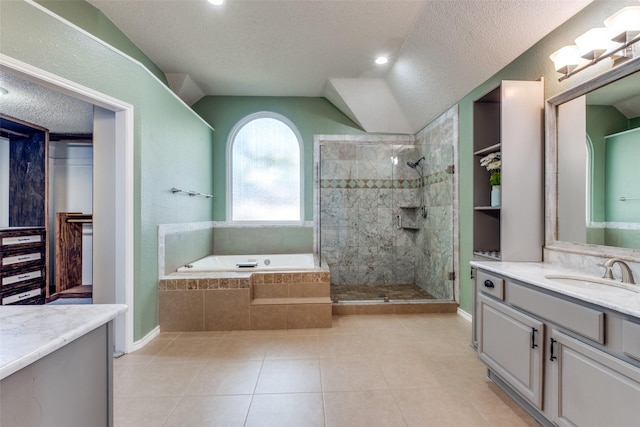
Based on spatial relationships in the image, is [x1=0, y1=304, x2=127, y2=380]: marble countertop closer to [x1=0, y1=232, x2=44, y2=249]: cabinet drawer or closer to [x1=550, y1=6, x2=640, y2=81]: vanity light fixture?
[x1=550, y1=6, x2=640, y2=81]: vanity light fixture

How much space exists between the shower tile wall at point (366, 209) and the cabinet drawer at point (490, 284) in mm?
2055

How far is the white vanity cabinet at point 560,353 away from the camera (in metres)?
1.02

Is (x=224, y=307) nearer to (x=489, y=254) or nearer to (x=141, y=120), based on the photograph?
(x=141, y=120)

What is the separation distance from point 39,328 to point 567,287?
202 centimetres

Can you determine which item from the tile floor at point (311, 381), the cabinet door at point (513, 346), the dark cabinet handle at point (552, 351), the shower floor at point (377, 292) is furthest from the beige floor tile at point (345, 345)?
the dark cabinet handle at point (552, 351)

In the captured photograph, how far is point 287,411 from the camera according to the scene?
1581mm

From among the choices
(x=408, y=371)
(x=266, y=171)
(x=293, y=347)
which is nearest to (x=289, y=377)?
(x=293, y=347)

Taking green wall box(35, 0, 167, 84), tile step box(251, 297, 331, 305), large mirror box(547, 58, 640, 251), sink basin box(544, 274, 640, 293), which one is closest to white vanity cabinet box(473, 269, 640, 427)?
sink basin box(544, 274, 640, 293)

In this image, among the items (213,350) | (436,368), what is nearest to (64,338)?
(213,350)

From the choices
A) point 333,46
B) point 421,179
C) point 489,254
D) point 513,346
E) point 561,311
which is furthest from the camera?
point 421,179

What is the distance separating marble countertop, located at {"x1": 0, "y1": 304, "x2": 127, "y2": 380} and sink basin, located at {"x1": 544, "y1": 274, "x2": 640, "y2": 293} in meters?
2.04

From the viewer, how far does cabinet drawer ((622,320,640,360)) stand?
968mm

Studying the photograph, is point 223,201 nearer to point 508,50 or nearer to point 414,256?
point 414,256

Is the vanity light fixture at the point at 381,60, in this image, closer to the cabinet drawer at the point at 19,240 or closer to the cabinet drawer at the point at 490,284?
the cabinet drawer at the point at 490,284
